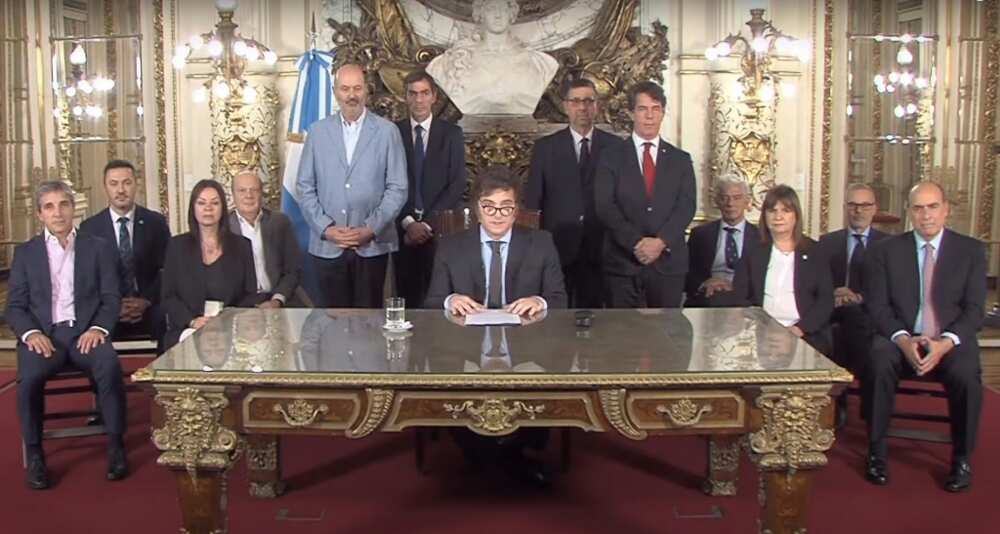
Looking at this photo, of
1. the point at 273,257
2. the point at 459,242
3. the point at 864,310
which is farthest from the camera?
the point at 273,257

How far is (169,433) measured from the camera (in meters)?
3.07

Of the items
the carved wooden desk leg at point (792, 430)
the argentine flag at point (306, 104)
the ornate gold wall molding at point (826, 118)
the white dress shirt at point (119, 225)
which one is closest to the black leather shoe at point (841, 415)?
the carved wooden desk leg at point (792, 430)

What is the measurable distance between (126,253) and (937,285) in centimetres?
357

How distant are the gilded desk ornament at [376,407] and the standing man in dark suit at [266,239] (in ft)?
7.49

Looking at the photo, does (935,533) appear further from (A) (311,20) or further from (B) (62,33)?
(B) (62,33)

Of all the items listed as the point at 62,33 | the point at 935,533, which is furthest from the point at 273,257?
the point at 62,33

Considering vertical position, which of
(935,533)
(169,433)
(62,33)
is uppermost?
(62,33)

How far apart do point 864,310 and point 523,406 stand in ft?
7.64

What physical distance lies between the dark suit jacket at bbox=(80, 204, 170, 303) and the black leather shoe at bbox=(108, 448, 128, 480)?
3.36 ft

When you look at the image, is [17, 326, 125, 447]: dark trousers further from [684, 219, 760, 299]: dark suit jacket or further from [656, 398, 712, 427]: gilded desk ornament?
[684, 219, 760, 299]: dark suit jacket

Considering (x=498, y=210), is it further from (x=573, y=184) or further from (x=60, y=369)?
(x=60, y=369)

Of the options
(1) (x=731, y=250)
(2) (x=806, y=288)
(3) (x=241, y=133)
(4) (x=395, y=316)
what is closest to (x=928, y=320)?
(2) (x=806, y=288)

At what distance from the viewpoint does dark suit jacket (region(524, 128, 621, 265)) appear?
5.68 m

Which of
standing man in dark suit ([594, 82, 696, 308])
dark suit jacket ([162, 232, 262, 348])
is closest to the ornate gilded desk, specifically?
dark suit jacket ([162, 232, 262, 348])
